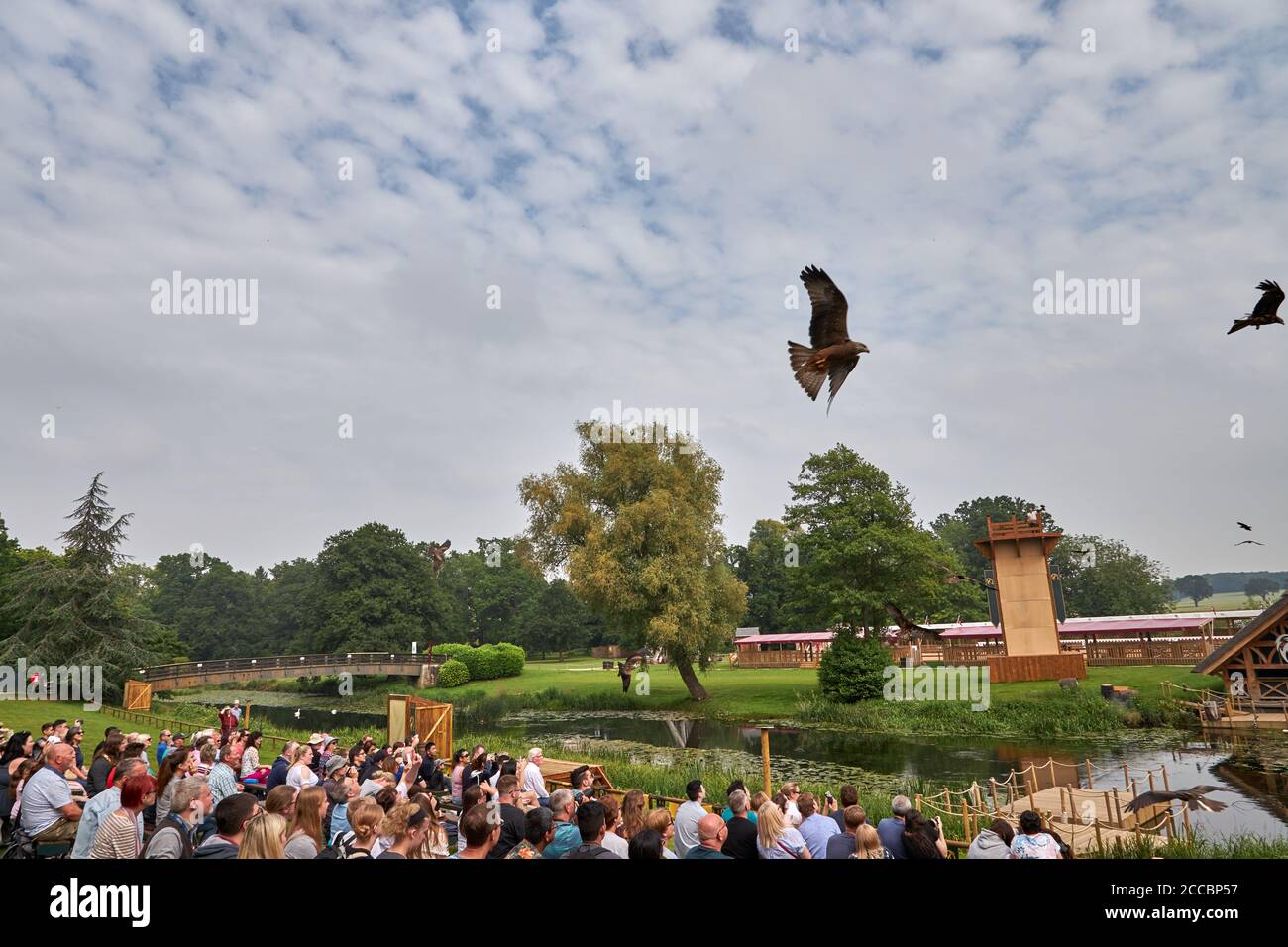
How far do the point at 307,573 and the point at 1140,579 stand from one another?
95183 mm

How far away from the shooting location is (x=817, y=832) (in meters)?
7.38

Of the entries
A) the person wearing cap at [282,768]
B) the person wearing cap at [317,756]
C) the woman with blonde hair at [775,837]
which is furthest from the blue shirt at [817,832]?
the person wearing cap at [317,756]

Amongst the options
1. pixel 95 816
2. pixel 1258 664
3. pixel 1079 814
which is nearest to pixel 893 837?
pixel 95 816

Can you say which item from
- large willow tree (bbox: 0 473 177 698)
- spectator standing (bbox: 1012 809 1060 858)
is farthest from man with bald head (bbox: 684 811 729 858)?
large willow tree (bbox: 0 473 177 698)

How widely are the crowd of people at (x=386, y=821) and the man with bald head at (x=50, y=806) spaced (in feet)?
0.04

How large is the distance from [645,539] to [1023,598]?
1903 cm

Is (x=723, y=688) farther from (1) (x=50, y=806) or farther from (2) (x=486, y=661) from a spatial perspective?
(1) (x=50, y=806)

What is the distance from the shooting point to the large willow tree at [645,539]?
3681cm

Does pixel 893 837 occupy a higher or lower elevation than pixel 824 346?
lower

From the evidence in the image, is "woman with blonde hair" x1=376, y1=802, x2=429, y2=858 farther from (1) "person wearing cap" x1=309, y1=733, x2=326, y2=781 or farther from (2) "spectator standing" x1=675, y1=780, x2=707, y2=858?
(1) "person wearing cap" x1=309, y1=733, x2=326, y2=781

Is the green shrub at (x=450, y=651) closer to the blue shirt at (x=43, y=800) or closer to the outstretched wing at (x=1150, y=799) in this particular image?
the blue shirt at (x=43, y=800)

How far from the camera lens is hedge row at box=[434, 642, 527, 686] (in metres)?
54.2
